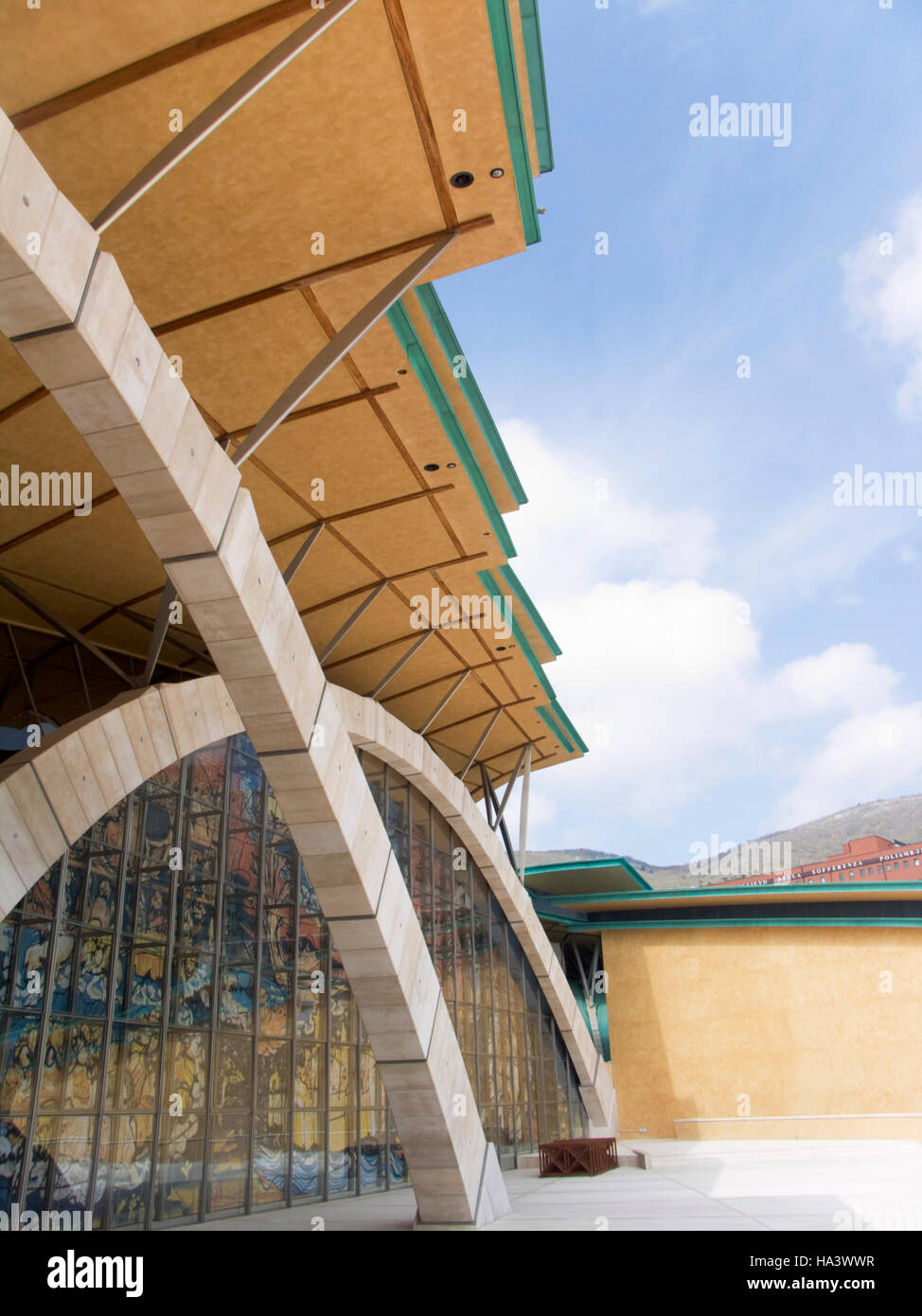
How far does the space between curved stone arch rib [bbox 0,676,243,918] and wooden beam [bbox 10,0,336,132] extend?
780 centimetres

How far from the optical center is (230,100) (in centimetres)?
914

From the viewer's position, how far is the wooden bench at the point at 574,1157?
23.8 m

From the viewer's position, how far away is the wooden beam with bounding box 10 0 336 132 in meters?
9.16

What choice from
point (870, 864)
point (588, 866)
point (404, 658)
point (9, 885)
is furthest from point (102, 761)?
point (870, 864)

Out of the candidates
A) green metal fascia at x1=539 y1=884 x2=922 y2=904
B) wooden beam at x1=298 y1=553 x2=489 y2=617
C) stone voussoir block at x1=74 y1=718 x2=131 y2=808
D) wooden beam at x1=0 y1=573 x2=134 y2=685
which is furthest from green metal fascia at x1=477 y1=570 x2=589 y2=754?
stone voussoir block at x1=74 y1=718 x2=131 y2=808

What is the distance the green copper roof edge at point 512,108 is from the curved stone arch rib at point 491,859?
1164cm

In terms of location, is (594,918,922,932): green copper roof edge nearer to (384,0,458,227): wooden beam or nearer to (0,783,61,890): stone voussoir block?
(0,783,61,890): stone voussoir block

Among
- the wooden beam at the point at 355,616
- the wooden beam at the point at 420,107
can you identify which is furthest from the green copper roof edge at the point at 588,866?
the wooden beam at the point at 420,107

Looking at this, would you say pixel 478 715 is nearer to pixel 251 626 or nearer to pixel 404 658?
pixel 404 658

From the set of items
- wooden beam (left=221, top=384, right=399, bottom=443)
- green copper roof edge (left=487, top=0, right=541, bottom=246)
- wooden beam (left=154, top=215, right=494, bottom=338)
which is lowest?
wooden beam (left=221, top=384, right=399, bottom=443)

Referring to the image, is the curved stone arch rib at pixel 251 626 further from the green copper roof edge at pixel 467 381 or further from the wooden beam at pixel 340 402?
the green copper roof edge at pixel 467 381

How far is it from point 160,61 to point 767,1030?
36994mm

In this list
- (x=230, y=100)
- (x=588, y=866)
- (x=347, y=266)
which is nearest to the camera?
(x=230, y=100)
